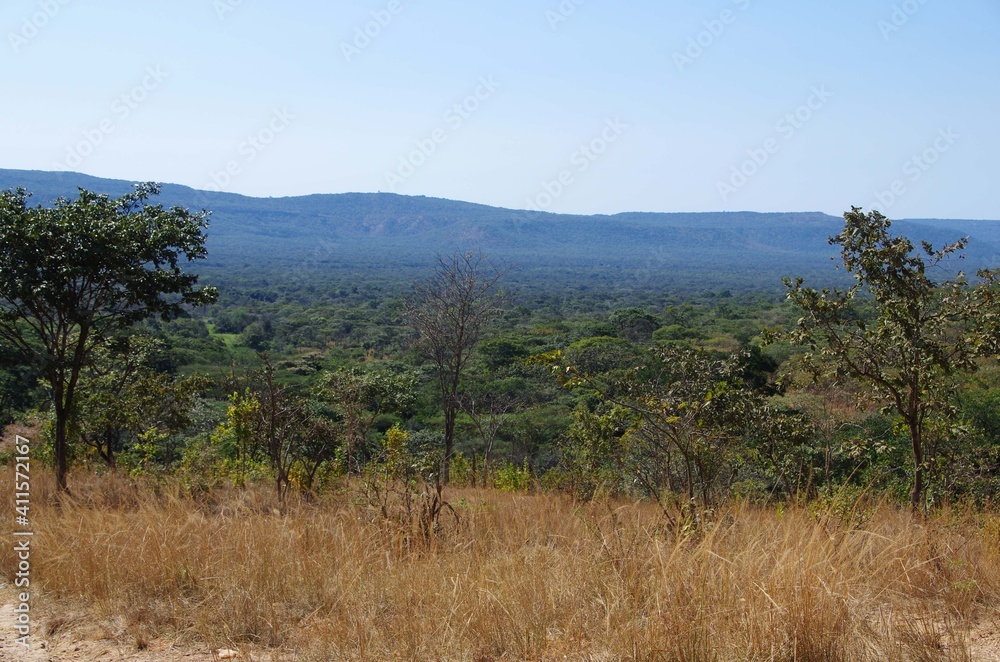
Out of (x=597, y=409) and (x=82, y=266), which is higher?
(x=82, y=266)

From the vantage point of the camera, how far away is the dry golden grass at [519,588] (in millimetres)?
3025

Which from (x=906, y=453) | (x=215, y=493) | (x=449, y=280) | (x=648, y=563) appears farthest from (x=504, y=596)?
(x=906, y=453)

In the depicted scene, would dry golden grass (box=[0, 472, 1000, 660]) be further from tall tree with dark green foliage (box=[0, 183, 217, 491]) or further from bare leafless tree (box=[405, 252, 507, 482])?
bare leafless tree (box=[405, 252, 507, 482])

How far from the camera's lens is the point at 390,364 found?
4544 centimetres

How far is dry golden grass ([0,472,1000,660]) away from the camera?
119 inches

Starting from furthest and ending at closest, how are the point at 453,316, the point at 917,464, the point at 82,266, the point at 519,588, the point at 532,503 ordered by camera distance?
the point at 453,316
the point at 82,266
the point at 532,503
the point at 917,464
the point at 519,588

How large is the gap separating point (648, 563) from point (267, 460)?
9705mm

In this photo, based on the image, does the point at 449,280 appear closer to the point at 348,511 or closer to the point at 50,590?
the point at 348,511

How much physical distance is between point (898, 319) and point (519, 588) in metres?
3.94

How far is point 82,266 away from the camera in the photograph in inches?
290

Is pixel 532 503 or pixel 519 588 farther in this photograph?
pixel 532 503

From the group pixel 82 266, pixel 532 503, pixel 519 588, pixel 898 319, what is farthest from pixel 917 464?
pixel 82 266

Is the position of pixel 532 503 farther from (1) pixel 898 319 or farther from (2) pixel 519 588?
(1) pixel 898 319

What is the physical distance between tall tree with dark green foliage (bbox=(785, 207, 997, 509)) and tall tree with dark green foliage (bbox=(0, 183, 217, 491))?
6122mm
